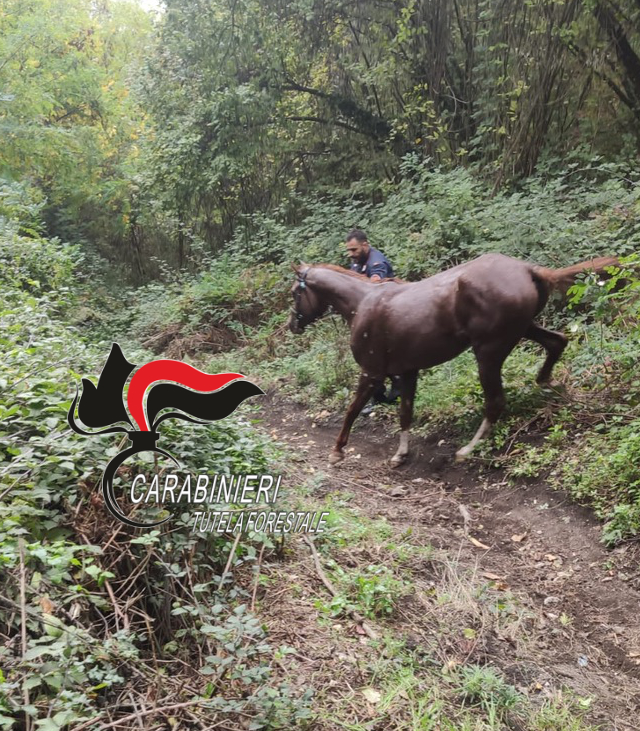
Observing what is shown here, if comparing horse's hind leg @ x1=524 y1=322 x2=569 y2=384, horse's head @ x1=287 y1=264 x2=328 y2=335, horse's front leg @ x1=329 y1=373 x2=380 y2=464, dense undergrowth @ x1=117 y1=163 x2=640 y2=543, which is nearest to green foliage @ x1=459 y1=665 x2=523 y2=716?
dense undergrowth @ x1=117 y1=163 x2=640 y2=543

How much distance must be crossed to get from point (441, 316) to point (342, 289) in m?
1.24

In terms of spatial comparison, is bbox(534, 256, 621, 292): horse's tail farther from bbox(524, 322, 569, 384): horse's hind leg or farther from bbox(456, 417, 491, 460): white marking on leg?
bbox(456, 417, 491, 460): white marking on leg

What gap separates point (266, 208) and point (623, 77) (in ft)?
28.2

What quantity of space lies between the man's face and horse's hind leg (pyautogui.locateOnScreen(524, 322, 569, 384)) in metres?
2.34

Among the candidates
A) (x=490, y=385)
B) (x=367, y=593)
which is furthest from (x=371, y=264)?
(x=367, y=593)

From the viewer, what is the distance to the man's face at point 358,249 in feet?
21.9

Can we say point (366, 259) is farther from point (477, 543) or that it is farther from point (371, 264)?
point (477, 543)

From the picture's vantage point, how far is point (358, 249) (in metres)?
6.71

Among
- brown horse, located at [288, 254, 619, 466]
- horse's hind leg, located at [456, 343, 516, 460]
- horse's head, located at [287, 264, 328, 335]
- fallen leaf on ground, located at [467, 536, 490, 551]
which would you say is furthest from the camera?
horse's head, located at [287, 264, 328, 335]

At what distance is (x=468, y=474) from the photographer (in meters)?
5.10

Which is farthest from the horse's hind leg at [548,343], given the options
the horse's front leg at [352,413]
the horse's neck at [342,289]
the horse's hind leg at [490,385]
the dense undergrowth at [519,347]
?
the horse's neck at [342,289]

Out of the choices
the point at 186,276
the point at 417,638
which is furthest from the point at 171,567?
the point at 186,276

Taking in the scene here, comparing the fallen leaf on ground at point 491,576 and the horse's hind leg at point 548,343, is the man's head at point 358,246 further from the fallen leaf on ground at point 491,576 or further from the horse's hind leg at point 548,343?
the fallen leaf on ground at point 491,576

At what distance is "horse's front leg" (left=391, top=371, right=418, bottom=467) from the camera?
5.64 meters
